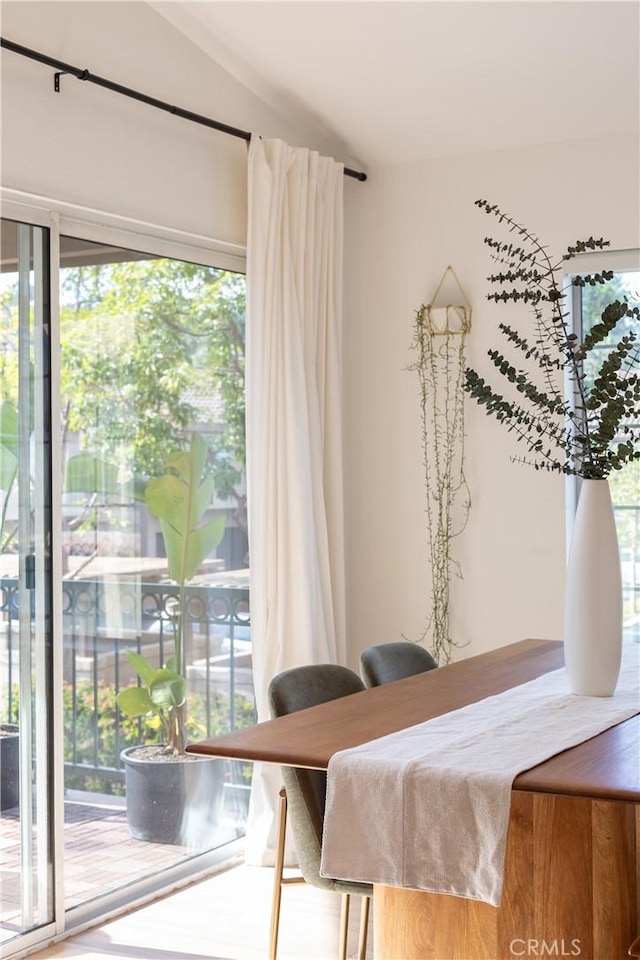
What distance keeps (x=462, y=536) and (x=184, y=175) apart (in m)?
1.90

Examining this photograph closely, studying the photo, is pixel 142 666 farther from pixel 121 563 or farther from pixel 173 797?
pixel 173 797

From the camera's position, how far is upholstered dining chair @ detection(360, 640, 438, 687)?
11.7 feet

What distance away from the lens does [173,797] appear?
4316mm

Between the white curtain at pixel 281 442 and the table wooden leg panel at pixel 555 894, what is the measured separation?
222cm

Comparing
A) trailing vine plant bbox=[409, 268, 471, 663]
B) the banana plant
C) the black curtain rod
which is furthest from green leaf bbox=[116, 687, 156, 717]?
the black curtain rod

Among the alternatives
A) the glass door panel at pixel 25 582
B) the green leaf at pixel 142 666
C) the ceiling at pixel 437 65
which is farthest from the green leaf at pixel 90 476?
the ceiling at pixel 437 65

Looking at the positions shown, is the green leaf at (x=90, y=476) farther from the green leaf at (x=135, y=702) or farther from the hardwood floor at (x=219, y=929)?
the hardwood floor at (x=219, y=929)

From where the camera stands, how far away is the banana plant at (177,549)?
4234 millimetres

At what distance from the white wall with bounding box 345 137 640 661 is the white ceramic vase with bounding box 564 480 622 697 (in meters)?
2.00

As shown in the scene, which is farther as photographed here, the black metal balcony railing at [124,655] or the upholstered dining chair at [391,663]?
the black metal balcony railing at [124,655]

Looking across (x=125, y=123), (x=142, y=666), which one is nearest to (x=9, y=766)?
(x=142, y=666)

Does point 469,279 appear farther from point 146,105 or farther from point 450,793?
point 450,793

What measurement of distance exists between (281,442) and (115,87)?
58.4 inches

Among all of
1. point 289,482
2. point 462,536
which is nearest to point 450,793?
point 289,482
